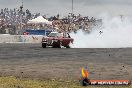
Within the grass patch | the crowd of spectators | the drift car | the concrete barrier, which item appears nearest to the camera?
the grass patch

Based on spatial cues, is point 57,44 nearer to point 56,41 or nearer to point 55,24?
point 56,41

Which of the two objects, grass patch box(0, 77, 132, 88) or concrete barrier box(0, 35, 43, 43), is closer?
grass patch box(0, 77, 132, 88)

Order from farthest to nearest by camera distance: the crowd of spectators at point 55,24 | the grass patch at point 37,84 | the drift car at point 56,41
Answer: the crowd of spectators at point 55,24 < the drift car at point 56,41 < the grass patch at point 37,84

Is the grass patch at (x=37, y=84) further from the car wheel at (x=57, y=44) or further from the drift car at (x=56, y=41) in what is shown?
the car wheel at (x=57, y=44)

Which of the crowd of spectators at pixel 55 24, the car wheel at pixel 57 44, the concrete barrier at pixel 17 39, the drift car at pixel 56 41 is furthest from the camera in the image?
the crowd of spectators at pixel 55 24

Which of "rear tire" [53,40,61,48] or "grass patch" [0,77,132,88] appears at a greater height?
"rear tire" [53,40,61,48]

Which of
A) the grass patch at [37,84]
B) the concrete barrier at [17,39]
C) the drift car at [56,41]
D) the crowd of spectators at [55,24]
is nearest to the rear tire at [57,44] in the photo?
the drift car at [56,41]

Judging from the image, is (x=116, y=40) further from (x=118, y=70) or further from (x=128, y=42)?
(x=118, y=70)

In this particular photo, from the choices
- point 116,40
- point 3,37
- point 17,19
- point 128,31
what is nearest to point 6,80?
point 116,40

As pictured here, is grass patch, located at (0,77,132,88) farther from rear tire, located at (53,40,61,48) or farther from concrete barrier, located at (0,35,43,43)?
concrete barrier, located at (0,35,43,43)

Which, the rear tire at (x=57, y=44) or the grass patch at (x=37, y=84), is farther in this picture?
the rear tire at (x=57, y=44)

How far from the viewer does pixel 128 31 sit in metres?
51.2

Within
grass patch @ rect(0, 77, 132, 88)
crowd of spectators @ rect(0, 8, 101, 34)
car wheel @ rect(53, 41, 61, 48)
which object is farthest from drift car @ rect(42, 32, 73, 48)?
crowd of spectators @ rect(0, 8, 101, 34)

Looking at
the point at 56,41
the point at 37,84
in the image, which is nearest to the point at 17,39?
the point at 56,41
